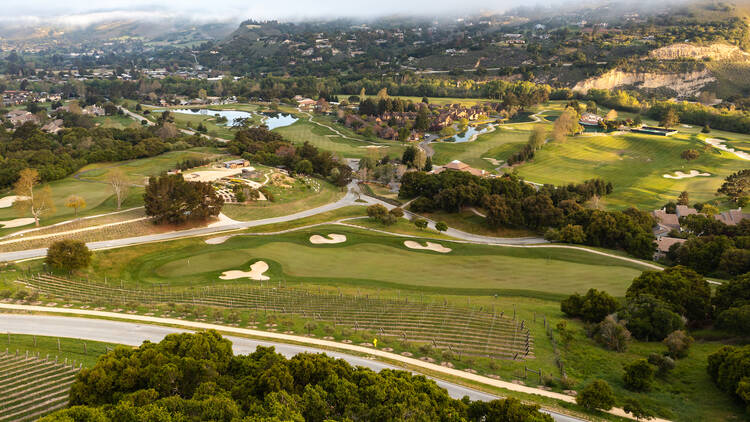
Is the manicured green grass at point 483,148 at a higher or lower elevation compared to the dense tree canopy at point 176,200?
lower

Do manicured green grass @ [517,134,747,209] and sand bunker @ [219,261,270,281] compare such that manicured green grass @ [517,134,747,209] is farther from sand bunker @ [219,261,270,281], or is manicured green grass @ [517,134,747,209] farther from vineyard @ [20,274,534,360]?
sand bunker @ [219,261,270,281]

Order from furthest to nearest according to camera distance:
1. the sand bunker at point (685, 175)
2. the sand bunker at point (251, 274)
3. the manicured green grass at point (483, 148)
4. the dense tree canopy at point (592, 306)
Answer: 1. the manicured green grass at point (483, 148)
2. the sand bunker at point (685, 175)
3. the sand bunker at point (251, 274)
4. the dense tree canopy at point (592, 306)

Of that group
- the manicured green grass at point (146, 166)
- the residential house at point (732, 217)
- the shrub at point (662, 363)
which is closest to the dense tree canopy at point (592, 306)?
the shrub at point (662, 363)

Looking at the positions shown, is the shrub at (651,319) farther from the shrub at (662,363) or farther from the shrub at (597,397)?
the shrub at (597,397)

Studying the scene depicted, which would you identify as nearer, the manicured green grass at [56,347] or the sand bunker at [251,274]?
the manicured green grass at [56,347]

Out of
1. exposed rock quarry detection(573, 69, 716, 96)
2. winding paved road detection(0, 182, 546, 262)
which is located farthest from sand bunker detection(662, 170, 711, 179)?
exposed rock quarry detection(573, 69, 716, 96)
